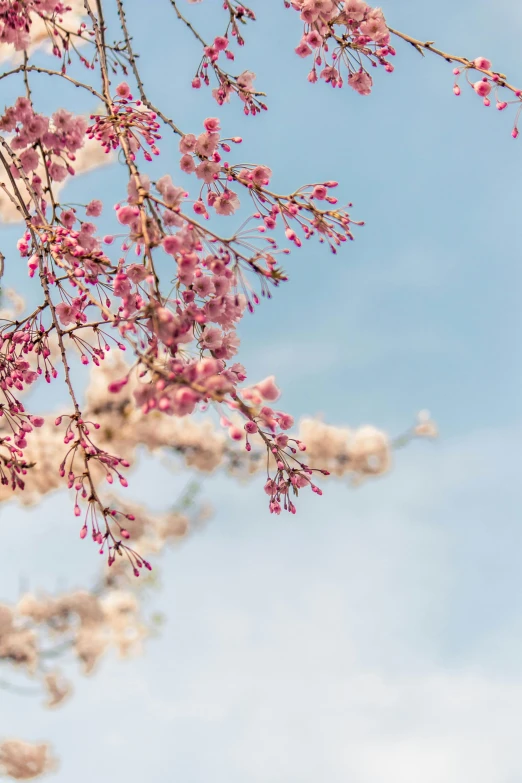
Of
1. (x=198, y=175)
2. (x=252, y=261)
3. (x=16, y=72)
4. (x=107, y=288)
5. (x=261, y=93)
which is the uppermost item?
(x=261, y=93)

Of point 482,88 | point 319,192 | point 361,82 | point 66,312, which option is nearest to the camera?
point 319,192

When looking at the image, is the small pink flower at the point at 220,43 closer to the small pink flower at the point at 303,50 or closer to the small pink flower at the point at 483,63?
the small pink flower at the point at 303,50

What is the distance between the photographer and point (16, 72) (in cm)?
264

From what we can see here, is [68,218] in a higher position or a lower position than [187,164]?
lower

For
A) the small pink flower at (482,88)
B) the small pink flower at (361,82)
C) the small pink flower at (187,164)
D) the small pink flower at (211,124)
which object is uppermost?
the small pink flower at (361,82)

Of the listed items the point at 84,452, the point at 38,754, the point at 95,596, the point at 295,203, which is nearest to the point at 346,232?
the point at 295,203

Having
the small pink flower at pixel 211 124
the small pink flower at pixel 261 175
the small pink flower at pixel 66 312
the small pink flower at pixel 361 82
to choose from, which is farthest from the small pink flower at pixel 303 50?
the small pink flower at pixel 66 312

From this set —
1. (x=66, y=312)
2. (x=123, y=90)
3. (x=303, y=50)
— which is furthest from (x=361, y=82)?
(x=66, y=312)

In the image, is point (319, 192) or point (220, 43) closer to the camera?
point (319, 192)

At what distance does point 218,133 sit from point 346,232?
616 millimetres

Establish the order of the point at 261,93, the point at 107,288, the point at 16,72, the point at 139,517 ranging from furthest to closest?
the point at 139,517 → the point at 261,93 → the point at 16,72 → the point at 107,288

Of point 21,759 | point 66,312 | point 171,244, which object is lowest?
point 21,759

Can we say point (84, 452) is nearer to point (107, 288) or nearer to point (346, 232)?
point (107, 288)

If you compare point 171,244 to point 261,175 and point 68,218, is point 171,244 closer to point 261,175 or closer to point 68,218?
point 261,175
